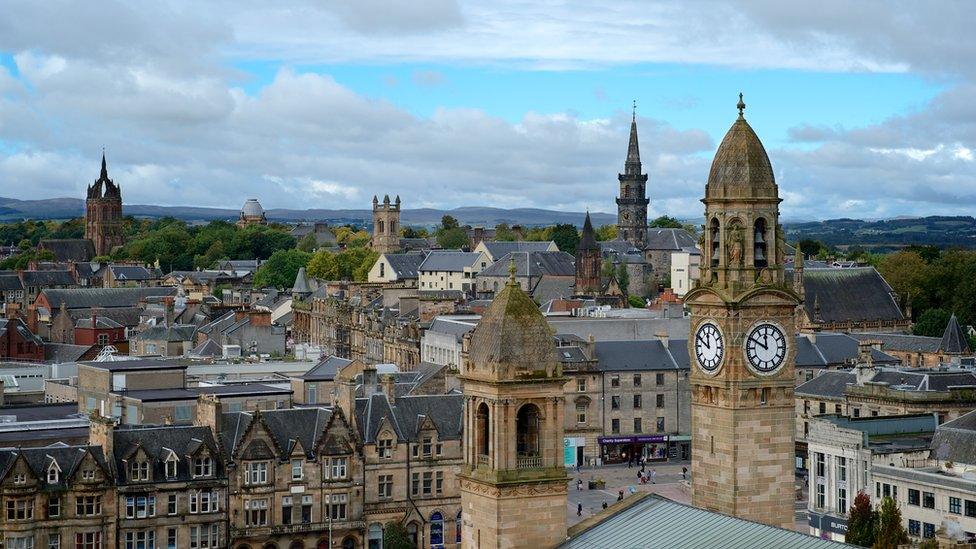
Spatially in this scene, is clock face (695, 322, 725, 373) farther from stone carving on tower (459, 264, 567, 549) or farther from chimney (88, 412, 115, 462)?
chimney (88, 412, 115, 462)

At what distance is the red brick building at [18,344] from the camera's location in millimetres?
151125

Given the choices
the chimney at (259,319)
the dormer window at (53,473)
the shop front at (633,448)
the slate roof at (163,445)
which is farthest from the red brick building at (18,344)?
the dormer window at (53,473)

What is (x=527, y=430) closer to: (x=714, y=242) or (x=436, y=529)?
(x=714, y=242)

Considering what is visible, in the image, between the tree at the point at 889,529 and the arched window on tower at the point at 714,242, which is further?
the tree at the point at 889,529

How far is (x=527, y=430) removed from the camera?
2009 inches

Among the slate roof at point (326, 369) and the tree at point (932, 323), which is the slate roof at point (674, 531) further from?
the tree at point (932, 323)

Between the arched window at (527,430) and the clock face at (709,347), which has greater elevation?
the clock face at (709,347)

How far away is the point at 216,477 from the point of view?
85.1m

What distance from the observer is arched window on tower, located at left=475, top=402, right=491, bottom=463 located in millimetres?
50438

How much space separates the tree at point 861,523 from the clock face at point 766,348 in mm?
23077

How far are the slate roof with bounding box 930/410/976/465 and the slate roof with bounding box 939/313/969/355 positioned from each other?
46753mm

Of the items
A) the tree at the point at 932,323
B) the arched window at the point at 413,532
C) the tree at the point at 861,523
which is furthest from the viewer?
the tree at the point at 932,323

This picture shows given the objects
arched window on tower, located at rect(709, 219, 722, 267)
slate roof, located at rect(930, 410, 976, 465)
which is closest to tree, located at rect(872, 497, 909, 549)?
slate roof, located at rect(930, 410, 976, 465)

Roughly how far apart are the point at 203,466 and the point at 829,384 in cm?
4833
